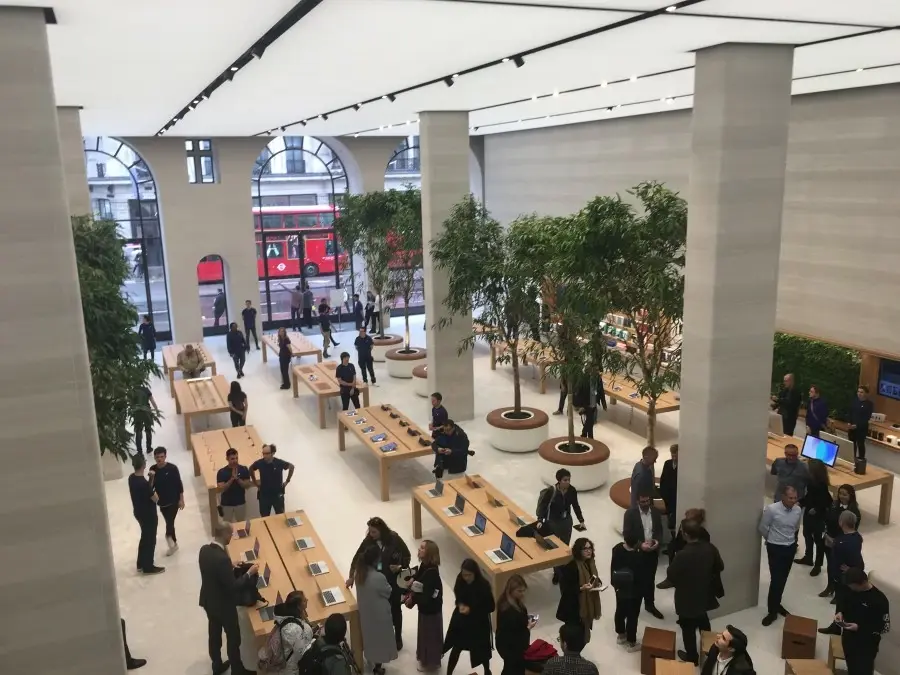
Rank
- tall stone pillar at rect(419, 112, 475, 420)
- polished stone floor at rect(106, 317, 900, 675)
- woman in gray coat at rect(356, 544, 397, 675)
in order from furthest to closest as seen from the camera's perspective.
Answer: tall stone pillar at rect(419, 112, 475, 420), polished stone floor at rect(106, 317, 900, 675), woman in gray coat at rect(356, 544, 397, 675)

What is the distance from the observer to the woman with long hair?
549 centimetres

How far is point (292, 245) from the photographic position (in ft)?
71.3

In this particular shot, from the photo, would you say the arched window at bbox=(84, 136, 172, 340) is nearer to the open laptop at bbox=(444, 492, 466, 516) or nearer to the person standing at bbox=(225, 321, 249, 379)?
the person standing at bbox=(225, 321, 249, 379)

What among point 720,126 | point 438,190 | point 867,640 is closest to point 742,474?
point 867,640

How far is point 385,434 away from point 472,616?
15.8 feet

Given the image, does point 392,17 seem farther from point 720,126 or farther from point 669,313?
point 669,313

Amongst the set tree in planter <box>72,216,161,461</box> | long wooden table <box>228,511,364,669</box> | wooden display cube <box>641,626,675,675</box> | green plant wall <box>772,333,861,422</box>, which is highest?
tree in planter <box>72,216,161,461</box>

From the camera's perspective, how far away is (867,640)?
5652 millimetres

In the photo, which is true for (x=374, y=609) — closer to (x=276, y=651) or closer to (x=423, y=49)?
(x=276, y=651)

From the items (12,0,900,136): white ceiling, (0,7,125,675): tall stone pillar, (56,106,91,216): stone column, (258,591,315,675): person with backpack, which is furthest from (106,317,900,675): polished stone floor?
(12,0,900,136): white ceiling

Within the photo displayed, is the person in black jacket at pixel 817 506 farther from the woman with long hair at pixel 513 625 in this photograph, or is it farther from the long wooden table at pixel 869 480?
the woman with long hair at pixel 513 625

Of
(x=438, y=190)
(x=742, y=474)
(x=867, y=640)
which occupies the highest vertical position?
(x=438, y=190)

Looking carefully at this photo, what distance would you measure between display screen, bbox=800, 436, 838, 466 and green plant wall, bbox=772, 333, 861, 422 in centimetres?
202

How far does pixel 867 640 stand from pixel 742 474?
1.69 meters
